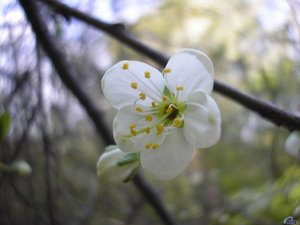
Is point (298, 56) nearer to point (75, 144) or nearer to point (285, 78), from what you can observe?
point (285, 78)

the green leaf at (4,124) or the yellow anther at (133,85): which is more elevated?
the yellow anther at (133,85)

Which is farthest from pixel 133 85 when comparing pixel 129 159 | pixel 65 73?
pixel 65 73

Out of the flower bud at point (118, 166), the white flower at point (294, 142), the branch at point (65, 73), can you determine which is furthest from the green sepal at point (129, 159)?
the branch at point (65, 73)

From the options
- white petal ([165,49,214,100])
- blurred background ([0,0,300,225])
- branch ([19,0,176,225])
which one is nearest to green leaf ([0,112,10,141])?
blurred background ([0,0,300,225])

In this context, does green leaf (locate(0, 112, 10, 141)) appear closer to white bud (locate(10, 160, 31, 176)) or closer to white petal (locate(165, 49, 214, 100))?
white bud (locate(10, 160, 31, 176))

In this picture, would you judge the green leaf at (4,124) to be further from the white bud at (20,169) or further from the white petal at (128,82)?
the white petal at (128,82)

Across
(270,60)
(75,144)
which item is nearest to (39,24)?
(75,144)

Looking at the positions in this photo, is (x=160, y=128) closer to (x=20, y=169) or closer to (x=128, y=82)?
(x=128, y=82)
